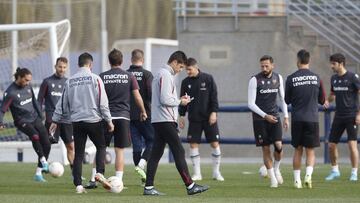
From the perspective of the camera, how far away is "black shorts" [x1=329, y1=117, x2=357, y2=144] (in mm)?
19484

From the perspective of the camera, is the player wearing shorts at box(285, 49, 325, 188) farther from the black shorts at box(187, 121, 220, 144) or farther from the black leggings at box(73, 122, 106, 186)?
the black leggings at box(73, 122, 106, 186)

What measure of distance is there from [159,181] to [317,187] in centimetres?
296

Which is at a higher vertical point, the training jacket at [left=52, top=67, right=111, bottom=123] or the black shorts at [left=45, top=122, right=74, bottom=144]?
the training jacket at [left=52, top=67, right=111, bottom=123]

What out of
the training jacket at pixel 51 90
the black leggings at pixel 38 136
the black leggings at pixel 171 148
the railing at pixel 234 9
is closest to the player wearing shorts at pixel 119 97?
the black leggings at pixel 171 148

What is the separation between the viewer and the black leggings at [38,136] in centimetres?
1975

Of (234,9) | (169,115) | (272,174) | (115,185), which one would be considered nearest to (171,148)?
(169,115)

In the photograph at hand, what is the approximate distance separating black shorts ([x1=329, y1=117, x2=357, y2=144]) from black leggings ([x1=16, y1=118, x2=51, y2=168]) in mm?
5093

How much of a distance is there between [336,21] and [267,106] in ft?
34.8

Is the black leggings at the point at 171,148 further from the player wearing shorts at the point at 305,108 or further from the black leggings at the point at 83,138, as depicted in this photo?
the player wearing shorts at the point at 305,108

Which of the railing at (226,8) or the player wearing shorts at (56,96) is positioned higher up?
the railing at (226,8)

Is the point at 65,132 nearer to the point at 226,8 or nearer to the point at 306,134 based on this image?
the point at 306,134

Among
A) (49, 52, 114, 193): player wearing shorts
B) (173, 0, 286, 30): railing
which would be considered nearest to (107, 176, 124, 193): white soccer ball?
(49, 52, 114, 193): player wearing shorts

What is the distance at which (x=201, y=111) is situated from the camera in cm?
1955

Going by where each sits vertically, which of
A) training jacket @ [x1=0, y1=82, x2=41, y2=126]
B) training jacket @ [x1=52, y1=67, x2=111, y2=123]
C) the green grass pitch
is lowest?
the green grass pitch
